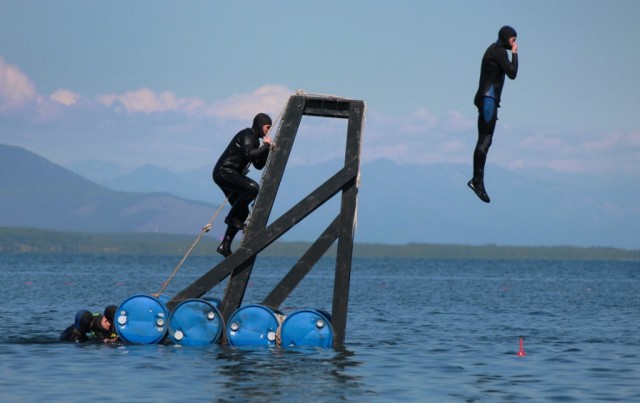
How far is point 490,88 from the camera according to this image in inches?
698

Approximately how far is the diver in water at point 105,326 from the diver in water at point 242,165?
2.50 metres

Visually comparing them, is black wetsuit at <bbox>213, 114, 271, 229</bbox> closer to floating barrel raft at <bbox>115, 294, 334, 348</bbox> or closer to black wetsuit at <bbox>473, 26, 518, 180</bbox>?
floating barrel raft at <bbox>115, 294, 334, 348</bbox>

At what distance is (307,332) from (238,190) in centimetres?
287

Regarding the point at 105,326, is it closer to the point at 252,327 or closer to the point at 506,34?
the point at 252,327

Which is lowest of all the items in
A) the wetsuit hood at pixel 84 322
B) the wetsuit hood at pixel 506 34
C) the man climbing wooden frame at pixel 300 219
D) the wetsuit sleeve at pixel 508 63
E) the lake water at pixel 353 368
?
the lake water at pixel 353 368

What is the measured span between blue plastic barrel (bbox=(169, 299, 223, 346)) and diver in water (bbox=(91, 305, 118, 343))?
1.44 m

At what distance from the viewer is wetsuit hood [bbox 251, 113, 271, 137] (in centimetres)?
2106

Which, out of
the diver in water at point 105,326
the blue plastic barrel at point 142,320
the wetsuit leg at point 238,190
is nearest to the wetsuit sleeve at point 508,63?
the wetsuit leg at point 238,190

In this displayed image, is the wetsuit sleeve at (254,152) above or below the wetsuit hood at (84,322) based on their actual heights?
above

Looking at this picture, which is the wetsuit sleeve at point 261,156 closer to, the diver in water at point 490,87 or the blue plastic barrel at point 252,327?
the blue plastic barrel at point 252,327

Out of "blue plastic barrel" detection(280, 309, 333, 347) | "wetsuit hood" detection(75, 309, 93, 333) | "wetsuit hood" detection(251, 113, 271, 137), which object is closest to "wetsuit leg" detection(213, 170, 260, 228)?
"wetsuit hood" detection(251, 113, 271, 137)

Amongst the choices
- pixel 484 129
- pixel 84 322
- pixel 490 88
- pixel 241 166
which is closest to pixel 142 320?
pixel 84 322

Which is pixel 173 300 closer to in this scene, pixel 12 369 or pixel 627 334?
pixel 12 369

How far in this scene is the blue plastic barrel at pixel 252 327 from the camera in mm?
20766
